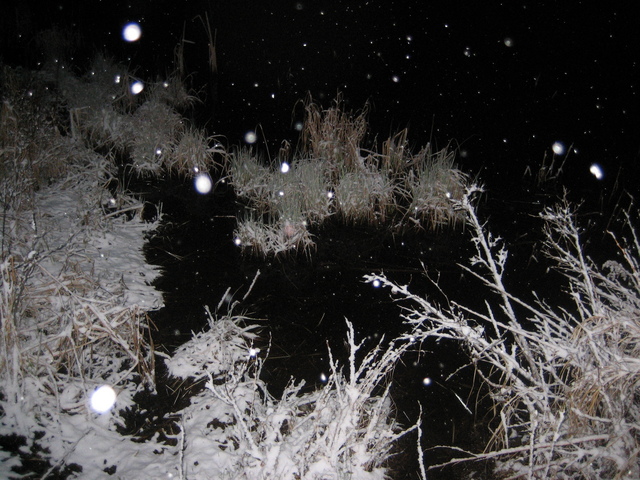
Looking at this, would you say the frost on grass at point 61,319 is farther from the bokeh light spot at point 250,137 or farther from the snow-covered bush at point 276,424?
the bokeh light spot at point 250,137

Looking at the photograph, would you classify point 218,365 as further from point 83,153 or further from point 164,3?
point 164,3

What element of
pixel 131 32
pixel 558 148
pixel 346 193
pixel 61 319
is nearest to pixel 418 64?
pixel 558 148

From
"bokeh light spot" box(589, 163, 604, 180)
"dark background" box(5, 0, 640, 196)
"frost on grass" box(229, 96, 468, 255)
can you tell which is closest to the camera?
"frost on grass" box(229, 96, 468, 255)

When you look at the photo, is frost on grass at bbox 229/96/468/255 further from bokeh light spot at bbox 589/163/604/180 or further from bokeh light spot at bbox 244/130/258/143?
bokeh light spot at bbox 589/163/604/180

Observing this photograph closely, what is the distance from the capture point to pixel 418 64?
6.84 metres

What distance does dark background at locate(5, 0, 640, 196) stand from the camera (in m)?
5.72

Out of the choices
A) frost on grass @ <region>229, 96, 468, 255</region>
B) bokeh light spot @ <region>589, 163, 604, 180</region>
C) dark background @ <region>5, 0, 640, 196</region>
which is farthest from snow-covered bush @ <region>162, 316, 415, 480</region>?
bokeh light spot @ <region>589, 163, 604, 180</region>

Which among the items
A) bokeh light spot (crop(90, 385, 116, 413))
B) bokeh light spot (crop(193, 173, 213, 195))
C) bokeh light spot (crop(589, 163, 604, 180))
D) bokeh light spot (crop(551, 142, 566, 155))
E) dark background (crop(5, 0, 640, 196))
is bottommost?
bokeh light spot (crop(90, 385, 116, 413))

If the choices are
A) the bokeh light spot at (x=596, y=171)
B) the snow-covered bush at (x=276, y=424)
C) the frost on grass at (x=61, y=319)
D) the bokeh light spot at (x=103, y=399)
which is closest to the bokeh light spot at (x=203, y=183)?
the frost on grass at (x=61, y=319)

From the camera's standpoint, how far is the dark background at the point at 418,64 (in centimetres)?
572

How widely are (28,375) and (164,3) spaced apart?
298 inches

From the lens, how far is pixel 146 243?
138 inches

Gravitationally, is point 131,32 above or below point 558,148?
above

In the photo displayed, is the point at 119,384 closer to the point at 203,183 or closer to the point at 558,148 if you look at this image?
the point at 203,183
